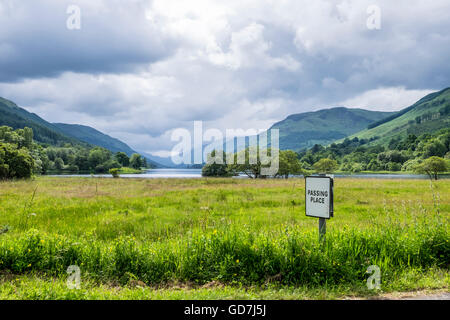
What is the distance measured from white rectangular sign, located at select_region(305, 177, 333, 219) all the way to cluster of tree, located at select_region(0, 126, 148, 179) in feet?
165

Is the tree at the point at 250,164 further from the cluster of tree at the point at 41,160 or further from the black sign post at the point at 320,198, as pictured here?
the black sign post at the point at 320,198

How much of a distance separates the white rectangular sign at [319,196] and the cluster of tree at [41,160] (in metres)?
50.4

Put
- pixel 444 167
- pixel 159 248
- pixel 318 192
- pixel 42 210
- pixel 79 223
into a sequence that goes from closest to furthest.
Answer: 1. pixel 318 192
2. pixel 159 248
3. pixel 79 223
4. pixel 42 210
5. pixel 444 167

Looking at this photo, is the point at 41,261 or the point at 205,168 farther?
the point at 205,168

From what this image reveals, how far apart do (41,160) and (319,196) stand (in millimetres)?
103034

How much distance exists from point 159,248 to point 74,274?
177 centimetres

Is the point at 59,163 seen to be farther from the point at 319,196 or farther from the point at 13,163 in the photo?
the point at 319,196

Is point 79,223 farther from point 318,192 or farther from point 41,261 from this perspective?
point 318,192

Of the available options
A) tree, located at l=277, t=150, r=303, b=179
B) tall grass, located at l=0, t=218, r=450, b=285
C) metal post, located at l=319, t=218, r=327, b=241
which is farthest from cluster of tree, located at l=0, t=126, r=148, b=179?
tree, located at l=277, t=150, r=303, b=179

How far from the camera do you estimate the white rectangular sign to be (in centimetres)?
589

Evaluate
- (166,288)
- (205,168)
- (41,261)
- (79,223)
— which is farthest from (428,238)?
(205,168)

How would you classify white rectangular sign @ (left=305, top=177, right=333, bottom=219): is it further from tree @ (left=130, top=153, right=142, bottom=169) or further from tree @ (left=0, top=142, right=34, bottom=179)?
tree @ (left=130, top=153, right=142, bottom=169)

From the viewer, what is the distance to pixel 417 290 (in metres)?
5.32

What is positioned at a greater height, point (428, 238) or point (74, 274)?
point (428, 238)
